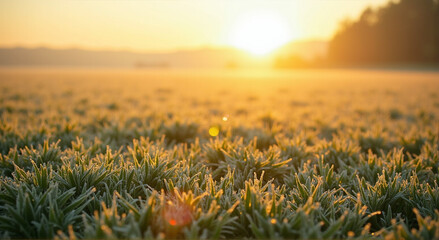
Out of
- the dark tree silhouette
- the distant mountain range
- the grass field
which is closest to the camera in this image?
the grass field

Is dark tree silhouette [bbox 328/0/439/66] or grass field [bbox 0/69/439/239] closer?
grass field [bbox 0/69/439/239]

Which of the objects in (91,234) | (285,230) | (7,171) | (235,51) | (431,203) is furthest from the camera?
(235,51)

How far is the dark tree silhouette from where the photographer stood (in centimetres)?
5491

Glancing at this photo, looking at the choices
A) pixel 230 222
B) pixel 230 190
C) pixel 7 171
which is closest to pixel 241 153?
pixel 230 190

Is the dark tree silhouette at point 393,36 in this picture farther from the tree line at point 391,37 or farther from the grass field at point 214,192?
the grass field at point 214,192

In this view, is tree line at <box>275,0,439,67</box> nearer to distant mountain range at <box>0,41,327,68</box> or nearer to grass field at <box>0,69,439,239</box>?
distant mountain range at <box>0,41,327,68</box>

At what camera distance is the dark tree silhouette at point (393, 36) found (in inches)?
2162

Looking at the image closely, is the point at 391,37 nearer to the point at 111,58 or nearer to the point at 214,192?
the point at 214,192

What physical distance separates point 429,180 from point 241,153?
2502mm

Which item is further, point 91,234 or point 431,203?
point 431,203

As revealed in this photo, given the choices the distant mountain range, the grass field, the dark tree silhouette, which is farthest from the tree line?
the grass field

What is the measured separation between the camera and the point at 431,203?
2883 millimetres

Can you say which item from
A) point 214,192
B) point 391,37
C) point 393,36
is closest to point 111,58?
point 391,37

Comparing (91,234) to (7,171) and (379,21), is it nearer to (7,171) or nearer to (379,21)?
(7,171)
